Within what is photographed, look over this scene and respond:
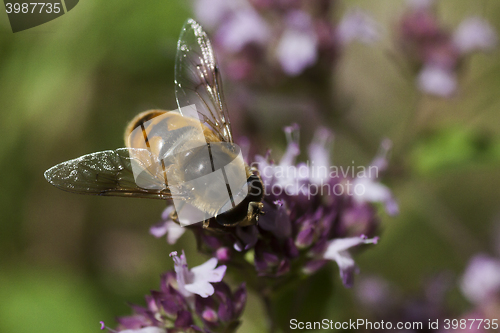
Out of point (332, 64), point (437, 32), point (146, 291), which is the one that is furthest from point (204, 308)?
point (437, 32)

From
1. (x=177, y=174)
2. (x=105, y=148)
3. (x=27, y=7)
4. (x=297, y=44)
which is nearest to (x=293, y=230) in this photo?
(x=177, y=174)

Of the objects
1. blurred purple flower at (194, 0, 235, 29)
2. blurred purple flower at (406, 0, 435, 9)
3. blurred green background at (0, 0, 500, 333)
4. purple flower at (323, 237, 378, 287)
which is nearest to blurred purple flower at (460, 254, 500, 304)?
blurred green background at (0, 0, 500, 333)

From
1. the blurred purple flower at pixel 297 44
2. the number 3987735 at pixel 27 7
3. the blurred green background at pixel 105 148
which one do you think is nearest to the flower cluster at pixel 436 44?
the blurred green background at pixel 105 148

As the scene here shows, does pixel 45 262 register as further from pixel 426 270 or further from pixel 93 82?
pixel 426 270

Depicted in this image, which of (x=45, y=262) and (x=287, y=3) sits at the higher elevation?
(x=287, y=3)

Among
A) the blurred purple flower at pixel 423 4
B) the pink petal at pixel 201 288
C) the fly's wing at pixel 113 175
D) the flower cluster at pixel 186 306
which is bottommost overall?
the flower cluster at pixel 186 306

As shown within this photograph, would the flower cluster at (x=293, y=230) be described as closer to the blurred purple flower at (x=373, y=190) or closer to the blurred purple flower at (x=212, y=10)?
the blurred purple flower at (x=373, y=190)
